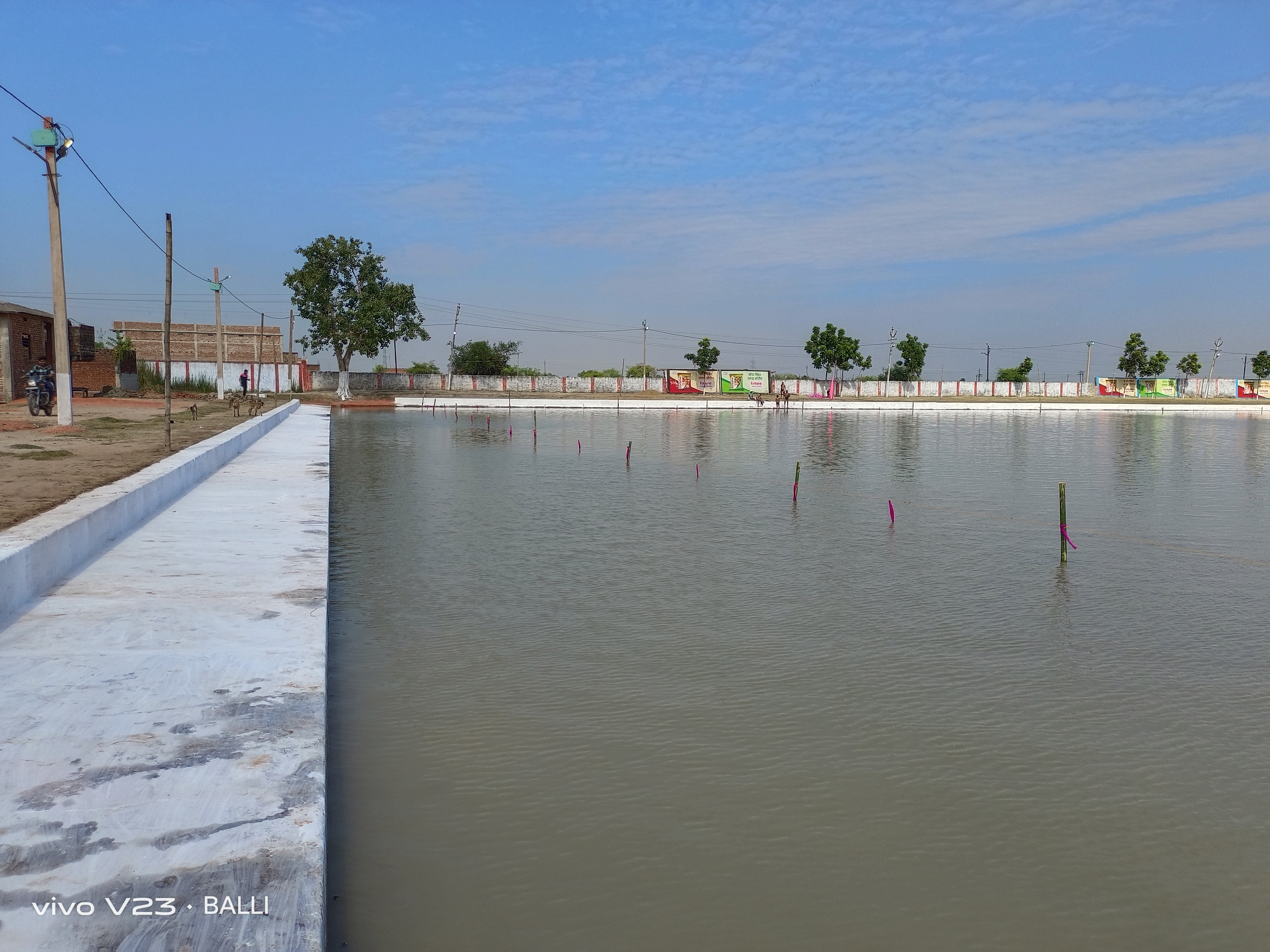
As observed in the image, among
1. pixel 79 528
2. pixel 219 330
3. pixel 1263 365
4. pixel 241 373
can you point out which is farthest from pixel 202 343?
pixel 1263 365

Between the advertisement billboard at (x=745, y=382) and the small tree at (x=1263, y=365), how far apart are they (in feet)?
221

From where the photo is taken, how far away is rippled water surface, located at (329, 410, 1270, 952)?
4262mm

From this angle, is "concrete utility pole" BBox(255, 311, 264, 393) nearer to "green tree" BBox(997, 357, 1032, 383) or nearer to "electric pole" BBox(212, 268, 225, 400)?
"electric pole" BBox(212, 268, 225, 400)

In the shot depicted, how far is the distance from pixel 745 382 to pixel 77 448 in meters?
68.0

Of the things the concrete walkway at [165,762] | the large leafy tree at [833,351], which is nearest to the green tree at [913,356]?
the large leafy tree at [833,351]

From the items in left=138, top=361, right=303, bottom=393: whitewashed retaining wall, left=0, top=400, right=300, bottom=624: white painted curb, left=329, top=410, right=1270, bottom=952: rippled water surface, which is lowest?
left=329, top=410, right=1270, bottom=952: rippled water surface

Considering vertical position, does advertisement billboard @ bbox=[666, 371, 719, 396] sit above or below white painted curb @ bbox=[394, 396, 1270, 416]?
above

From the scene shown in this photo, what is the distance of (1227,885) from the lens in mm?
4555

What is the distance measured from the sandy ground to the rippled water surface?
3.07 m

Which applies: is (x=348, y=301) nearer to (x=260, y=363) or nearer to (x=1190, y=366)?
(x=260, y=363)

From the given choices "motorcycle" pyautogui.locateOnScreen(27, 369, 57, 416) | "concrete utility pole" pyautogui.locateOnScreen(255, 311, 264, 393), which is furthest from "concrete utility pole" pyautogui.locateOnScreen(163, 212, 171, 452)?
"concrete utility pole" pyautogui.locateOnScreen(255, 311, 264, 393)

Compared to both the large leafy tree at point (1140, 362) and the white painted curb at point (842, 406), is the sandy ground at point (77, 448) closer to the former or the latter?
the white painted curb at point (842, 406)

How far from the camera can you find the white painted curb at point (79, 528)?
6312mm

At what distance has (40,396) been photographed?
23.9 metres
